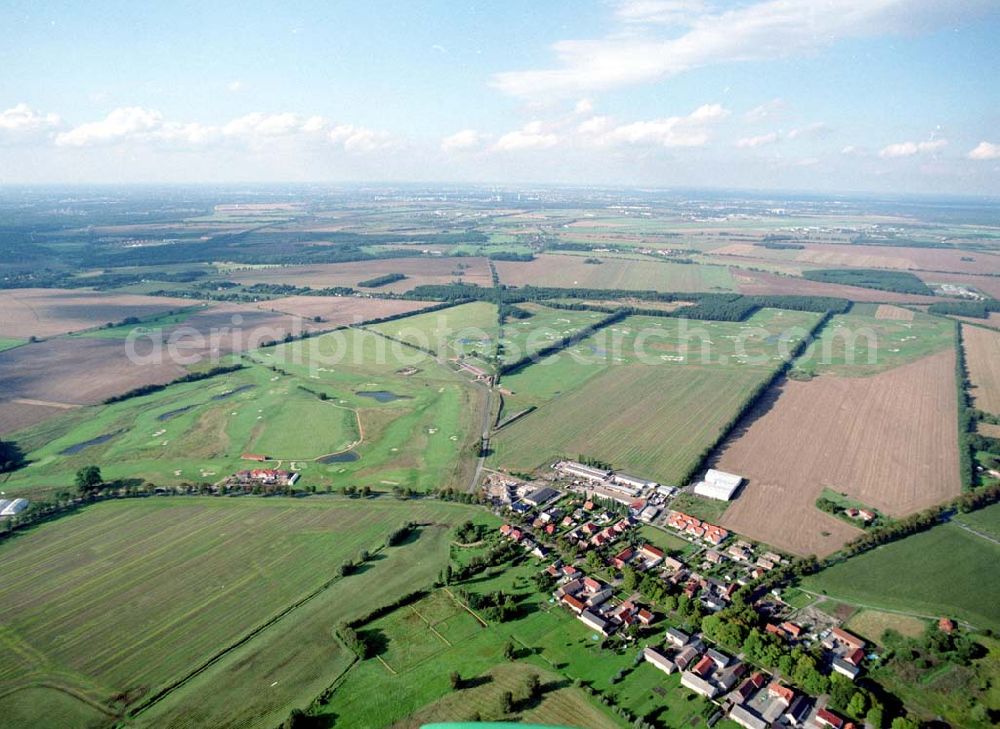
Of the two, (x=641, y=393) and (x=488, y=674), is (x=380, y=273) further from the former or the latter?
(x=488, y=674)

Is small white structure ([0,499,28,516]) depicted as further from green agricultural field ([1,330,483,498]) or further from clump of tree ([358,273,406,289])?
clump of tree ([358,273,406,289])

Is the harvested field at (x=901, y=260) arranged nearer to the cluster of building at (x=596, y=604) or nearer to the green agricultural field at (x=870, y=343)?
the green agricultural field at (x=870, y=343)

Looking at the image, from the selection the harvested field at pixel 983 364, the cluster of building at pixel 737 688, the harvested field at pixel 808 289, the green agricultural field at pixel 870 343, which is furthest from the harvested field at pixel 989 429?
the harvested field at pixel 808 289

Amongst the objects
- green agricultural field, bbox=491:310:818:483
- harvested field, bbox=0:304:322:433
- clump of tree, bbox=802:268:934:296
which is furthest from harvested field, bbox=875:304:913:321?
harvested field, bbox=0:304:322:433

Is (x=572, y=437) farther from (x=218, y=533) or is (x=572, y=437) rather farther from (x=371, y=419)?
(x=218, y=533)

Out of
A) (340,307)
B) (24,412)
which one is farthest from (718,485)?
(340,307)

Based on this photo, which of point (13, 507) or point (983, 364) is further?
point (983, 364)
